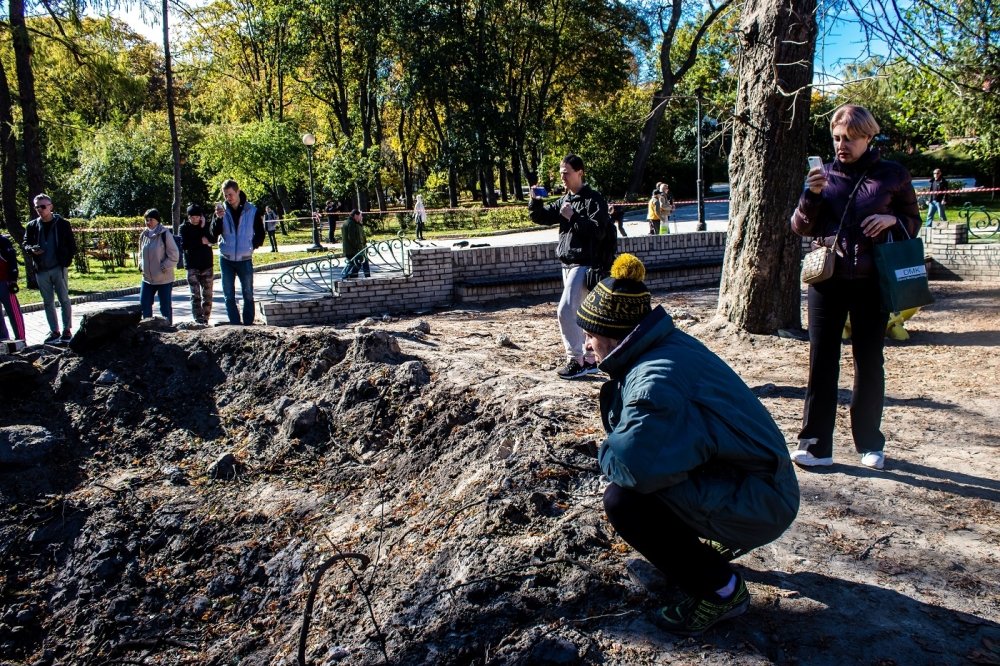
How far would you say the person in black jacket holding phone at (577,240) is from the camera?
19.3 ft

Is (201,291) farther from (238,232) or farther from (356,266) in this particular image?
(356,266)

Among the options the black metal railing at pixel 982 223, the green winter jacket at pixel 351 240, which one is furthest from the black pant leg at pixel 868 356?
the green winter jacket at pixel 351 240

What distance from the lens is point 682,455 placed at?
93.9 inches

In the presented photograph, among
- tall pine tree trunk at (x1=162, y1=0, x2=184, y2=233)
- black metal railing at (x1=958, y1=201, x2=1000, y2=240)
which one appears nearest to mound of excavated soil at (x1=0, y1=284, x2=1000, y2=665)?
black metal railing at (x1=958, y1=201, x2=1000, y2=240)

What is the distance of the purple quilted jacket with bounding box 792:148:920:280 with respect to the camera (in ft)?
12.8

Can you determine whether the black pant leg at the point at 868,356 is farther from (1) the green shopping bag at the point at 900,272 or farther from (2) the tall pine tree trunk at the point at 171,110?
(2) the tall pine tree trunk at the point at 171,110

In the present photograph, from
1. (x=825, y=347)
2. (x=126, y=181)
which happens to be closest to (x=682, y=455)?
(x=825, y=347)

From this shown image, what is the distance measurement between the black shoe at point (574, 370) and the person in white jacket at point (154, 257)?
499cm

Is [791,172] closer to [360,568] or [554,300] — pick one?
[554,300]

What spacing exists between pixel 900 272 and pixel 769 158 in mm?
3510

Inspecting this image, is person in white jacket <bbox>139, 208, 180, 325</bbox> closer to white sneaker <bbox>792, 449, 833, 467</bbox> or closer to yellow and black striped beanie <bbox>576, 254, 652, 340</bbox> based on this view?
white sneaker <bbox>792, 449, 833, 467</bbox>

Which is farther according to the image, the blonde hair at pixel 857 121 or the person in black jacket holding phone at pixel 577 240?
the person in black jacket holding phone at pixel 577 240

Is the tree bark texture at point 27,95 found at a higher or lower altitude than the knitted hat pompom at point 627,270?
higher

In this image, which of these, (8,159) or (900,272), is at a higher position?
(8,159)
